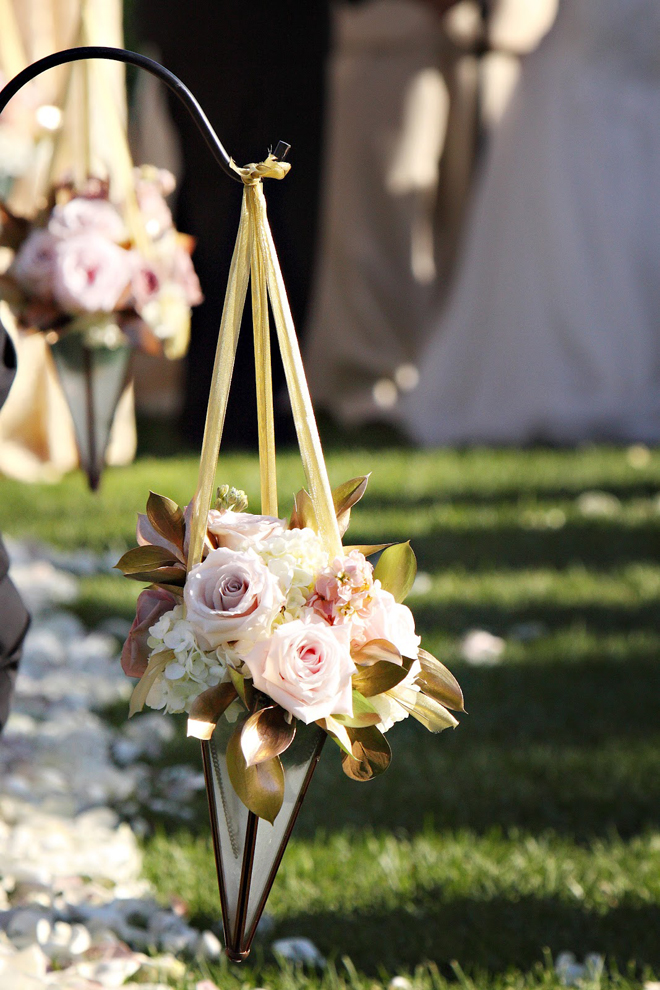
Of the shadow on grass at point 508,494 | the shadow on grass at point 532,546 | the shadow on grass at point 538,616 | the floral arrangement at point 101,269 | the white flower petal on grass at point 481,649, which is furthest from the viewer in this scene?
the shadow on grass at point 508,494

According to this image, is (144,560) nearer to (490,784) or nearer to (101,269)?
(101,269)

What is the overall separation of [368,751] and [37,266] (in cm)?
99

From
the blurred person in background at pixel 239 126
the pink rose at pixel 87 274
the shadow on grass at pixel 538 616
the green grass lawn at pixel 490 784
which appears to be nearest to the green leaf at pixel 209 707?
the green grass lawn at pixel 490 784

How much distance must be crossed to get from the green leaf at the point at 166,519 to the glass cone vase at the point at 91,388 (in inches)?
30.0

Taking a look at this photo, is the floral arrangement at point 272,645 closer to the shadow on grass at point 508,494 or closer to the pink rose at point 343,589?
the pink rose at point 343,589

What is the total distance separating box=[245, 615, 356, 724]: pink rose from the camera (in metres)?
0.97

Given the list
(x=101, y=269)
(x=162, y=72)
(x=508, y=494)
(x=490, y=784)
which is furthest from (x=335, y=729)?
(x=508, y=494)

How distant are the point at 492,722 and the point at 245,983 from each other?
1.05 metres

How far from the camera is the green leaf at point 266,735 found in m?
0.99

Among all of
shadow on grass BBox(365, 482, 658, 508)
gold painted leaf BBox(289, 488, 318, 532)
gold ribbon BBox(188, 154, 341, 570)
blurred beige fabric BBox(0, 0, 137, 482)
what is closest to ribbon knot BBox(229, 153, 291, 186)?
gold ribbon BBox(188, 154, 341, 570)

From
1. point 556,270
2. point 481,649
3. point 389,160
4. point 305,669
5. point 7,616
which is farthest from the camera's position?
point 389,160

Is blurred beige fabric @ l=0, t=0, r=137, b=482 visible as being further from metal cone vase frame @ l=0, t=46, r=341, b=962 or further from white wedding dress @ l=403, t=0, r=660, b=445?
metal cone vase frame @ l=0, t=46, r=341, b=962

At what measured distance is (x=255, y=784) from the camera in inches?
39.4

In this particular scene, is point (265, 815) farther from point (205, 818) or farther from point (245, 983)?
point (205, 818)
